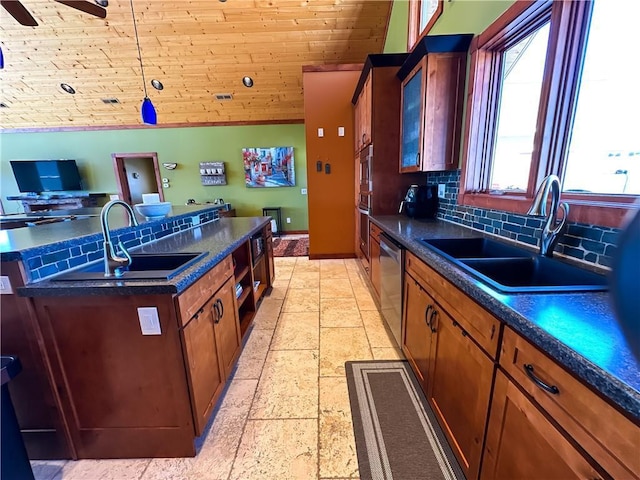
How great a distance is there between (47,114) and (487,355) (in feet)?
29.4

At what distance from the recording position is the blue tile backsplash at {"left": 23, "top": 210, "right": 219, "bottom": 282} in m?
1.09

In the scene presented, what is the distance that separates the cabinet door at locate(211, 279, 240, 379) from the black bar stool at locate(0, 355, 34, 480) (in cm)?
75

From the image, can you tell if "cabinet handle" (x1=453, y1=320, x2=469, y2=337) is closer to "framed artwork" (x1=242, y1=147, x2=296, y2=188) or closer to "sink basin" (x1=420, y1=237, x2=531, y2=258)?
"sink basin" (x1=420, y1=237, x2=531, y2=258)

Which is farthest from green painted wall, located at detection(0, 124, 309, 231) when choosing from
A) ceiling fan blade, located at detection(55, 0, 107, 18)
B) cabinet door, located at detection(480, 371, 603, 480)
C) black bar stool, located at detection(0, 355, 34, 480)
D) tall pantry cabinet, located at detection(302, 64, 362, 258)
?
cabinet door, located at detection(480, 371, 603, 480)

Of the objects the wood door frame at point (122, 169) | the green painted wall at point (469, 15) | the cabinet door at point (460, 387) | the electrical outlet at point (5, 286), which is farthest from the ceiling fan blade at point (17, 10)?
the wood door frame at point (122, 169)

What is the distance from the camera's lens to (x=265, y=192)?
658cm

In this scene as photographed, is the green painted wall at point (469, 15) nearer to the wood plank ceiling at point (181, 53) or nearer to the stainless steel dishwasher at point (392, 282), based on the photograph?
the stainless steel dishwasher at point (392, 282)

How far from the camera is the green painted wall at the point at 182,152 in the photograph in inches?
247

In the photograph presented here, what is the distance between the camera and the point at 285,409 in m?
1.53

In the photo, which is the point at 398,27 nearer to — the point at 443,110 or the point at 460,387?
the point at 443,110

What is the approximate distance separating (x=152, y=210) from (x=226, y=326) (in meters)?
1.14

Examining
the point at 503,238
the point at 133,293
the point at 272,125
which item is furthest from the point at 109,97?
the point at 503,238

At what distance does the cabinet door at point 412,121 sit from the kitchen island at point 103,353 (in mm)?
2002

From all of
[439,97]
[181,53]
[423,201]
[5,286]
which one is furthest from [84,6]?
[423,201]
